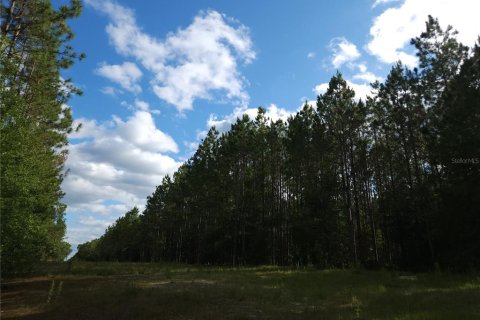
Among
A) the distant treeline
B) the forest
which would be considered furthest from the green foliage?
the distant treeline

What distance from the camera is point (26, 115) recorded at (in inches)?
854

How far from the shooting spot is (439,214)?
25.1 meters

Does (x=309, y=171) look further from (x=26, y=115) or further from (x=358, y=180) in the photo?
(x=26, y=115)

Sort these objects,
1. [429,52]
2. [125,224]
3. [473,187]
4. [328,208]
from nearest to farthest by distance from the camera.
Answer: [473,187] → [429,52] → [328,208] → [125,224]

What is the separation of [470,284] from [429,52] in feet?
69.3

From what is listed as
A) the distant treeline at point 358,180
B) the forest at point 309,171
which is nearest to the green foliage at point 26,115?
the forest at point 309,171

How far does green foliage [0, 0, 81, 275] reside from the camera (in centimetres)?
1502

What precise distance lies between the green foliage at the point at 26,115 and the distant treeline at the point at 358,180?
940 inches

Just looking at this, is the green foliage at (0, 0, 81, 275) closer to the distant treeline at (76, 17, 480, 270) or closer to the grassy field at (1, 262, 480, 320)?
the grassy field at (1, 262, 480, 320)

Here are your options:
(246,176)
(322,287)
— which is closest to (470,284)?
(322,287)

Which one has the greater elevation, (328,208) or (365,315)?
(328,208)

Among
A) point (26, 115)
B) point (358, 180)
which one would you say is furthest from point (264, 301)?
point (358, 180)

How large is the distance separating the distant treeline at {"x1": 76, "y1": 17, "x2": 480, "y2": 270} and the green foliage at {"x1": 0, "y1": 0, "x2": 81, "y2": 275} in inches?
940

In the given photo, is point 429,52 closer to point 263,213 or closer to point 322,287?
point 322,287
